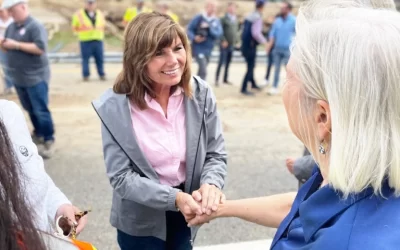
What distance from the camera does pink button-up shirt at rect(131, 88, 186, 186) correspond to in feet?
7.06

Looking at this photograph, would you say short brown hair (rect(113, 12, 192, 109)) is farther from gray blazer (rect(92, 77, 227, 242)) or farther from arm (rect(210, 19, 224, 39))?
arm (rect(210, 19, 224, 39))

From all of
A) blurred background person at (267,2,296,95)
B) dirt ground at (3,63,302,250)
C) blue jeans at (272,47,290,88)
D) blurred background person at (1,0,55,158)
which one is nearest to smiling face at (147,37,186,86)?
dirt ground at (3,63,302,250)

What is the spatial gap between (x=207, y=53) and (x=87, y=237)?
6189mm

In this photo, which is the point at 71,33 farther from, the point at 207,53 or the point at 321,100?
the point at 321,100

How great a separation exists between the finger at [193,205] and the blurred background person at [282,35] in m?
7.67

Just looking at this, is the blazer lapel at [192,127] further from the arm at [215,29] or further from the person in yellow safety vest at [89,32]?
the person in yellow safety vest at [89,32]

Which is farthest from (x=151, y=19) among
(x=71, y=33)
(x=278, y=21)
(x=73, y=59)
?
(x=71, y=33)

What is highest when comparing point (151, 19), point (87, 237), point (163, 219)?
point (151, 19)

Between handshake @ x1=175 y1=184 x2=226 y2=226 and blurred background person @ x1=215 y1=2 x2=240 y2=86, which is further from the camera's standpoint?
blurred background person @ x1=215 y1=2 x2=240 y2=86

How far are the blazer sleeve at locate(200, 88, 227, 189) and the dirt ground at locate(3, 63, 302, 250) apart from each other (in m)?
1.61

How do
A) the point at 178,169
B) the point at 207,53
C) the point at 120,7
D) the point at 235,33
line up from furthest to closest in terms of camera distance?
1. the point at 120,7
2. the point at 235,33
3. the point at 207,53
4. the point at 178,169

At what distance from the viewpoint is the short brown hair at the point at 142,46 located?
2.06 m

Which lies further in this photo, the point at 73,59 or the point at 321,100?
the point at 73,59

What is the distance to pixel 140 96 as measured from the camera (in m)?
2.14
